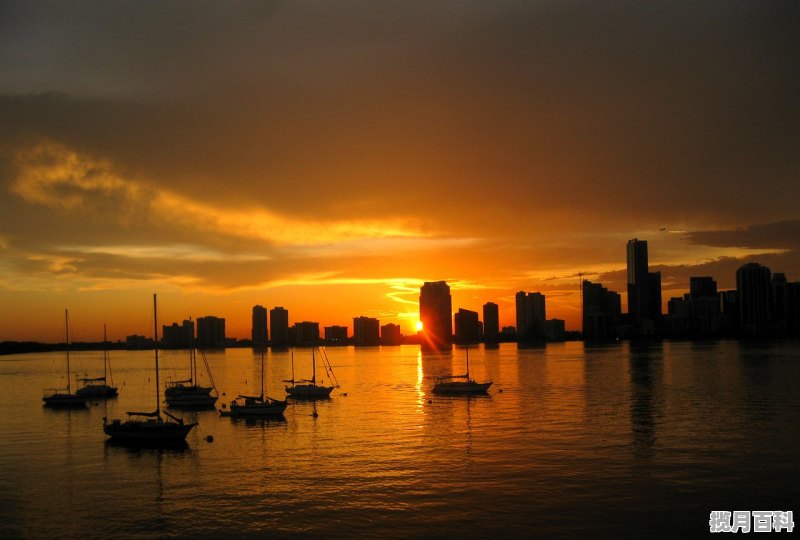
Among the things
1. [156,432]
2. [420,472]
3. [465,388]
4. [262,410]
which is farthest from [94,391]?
[420,472]

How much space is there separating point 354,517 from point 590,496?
59.6 ft

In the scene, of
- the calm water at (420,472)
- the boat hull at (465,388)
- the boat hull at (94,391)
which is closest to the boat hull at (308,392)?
the calm water at (420,472)

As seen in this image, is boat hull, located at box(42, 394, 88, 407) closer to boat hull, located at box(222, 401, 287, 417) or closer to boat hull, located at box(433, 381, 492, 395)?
boat hull, located at box(222, 401, 287, 417)

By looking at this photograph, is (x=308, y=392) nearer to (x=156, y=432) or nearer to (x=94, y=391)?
(x=94, y=391)

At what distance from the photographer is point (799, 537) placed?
40156mm

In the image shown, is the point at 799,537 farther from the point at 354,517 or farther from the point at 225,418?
the point at 225,418

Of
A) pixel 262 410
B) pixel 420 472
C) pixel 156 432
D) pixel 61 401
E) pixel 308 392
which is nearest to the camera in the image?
pixel 420 472

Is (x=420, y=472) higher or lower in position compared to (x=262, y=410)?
higher

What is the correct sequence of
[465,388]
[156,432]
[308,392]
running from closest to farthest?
[156,432] → [308,392] → [465,388]

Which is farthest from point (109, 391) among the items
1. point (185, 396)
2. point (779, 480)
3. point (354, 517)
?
point (779, 480)

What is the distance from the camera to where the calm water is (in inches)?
1752

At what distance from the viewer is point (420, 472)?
58.3m

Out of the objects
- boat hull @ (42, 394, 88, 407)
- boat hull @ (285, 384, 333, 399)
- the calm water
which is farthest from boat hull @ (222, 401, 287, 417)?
boat hull @ (42, 394, 88, 407)

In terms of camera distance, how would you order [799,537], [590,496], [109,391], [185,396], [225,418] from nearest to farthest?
1. [799,537]
2. [590,496]
3. [225,418]
4. [185,396]
5. [109,391]
